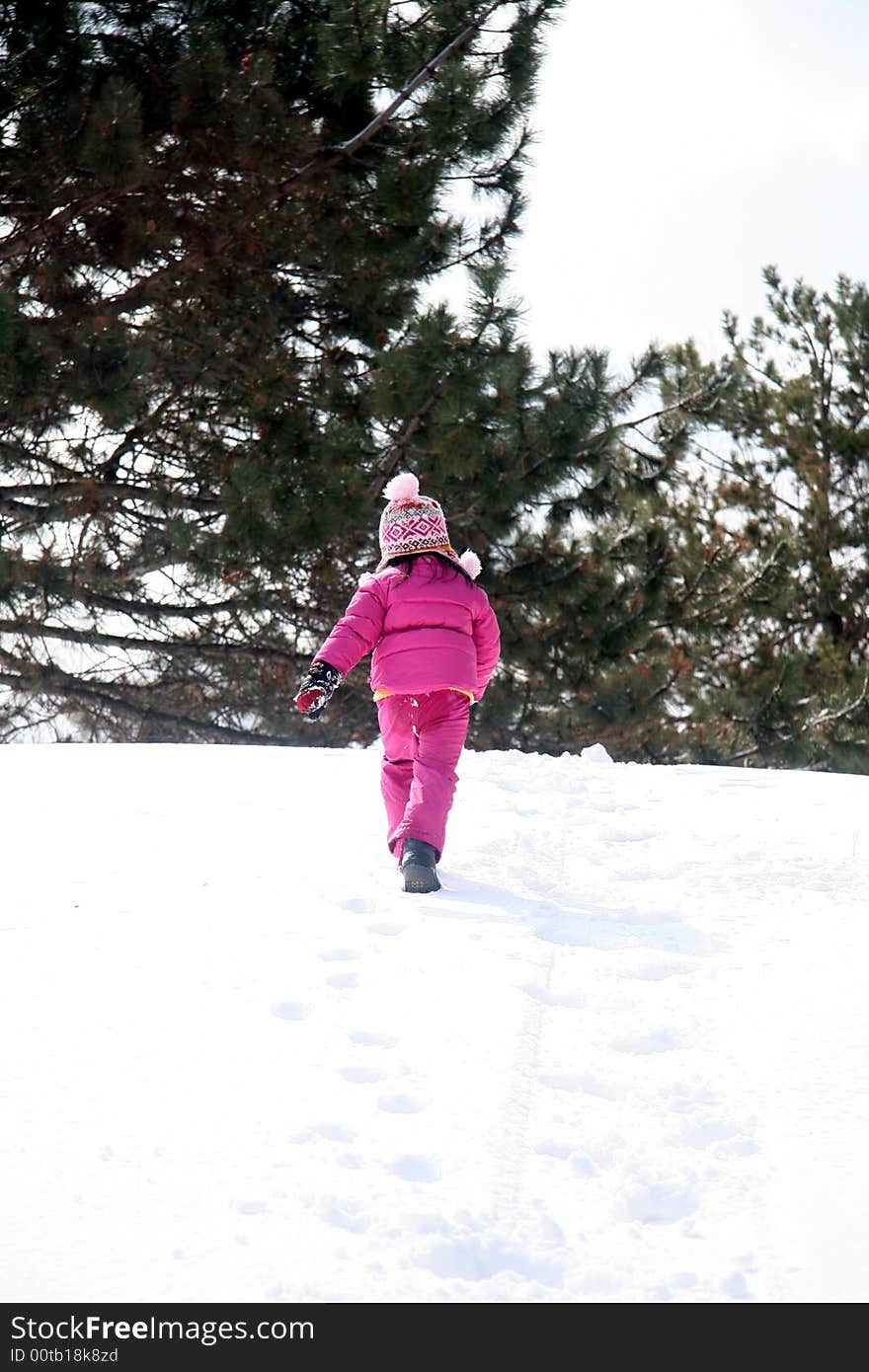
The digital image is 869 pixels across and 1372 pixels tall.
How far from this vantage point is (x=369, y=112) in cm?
848

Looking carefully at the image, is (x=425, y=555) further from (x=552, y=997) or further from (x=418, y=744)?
(x=552, y=997)

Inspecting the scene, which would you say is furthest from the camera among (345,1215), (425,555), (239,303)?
(239,303)

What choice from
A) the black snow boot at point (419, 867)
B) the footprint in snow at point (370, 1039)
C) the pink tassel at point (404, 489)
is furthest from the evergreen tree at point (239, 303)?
the footprint in snow at point (370, 1039)

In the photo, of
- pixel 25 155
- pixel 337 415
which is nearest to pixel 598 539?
pixel 337 415

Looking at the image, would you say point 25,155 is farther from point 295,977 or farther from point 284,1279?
point 284,1279

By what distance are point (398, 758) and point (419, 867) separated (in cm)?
59

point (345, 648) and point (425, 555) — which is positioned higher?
point (425, 555)

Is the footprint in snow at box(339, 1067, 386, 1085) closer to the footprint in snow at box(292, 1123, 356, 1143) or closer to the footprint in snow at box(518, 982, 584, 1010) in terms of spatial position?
A: the footprint in snow at box(292, 1123, 356, 1143)

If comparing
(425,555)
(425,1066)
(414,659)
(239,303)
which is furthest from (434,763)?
(239,303)

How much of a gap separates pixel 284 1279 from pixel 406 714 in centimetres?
257

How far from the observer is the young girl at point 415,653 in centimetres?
420

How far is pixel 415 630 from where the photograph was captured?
4.34 m

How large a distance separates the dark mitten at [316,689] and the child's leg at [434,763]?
1.22 feet

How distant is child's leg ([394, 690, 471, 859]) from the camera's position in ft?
13.1
